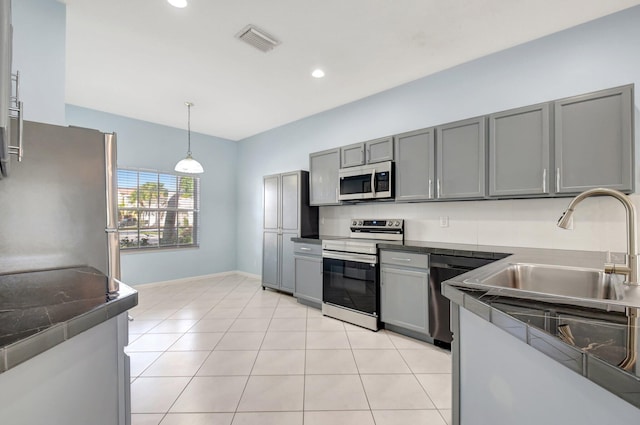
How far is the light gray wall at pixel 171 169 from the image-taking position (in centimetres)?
461

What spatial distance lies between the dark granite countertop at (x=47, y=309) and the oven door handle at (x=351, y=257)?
239 centimetres

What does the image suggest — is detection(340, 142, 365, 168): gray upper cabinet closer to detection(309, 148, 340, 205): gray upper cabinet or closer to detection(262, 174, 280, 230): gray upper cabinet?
detection(309, 148, 340, 205): gray upper cabinet

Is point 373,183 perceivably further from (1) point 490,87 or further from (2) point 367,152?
(1) point 490,87

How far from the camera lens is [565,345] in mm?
616

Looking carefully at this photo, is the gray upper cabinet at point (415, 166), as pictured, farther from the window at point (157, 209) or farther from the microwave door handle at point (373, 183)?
the window at point (157, 209)

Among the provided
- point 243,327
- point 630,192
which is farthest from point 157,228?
point 630,192

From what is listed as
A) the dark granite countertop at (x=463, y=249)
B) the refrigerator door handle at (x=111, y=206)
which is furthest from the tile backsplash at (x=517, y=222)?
the refrigerator door handle at (x=111, y=206)

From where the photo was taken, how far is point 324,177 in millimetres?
4062

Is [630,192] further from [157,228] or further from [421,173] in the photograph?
[157,228]

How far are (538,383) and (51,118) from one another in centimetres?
322

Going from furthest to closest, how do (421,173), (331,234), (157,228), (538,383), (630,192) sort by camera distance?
(157,228) → (331,234) → (421,173) → (630,192) → (538,383)

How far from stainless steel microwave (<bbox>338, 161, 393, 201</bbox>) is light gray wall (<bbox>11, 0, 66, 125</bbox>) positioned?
2.86m

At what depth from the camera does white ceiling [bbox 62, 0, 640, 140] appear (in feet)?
7.35

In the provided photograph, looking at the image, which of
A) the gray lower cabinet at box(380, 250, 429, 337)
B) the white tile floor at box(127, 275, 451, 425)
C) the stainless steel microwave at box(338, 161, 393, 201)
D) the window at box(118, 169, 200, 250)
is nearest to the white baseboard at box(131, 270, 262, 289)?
the window at box(118, 169, 200, 250)
